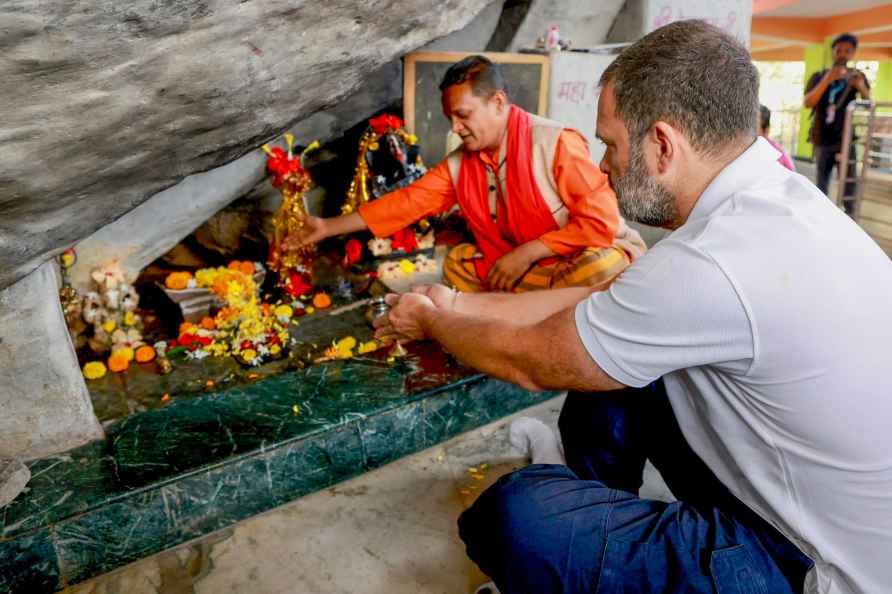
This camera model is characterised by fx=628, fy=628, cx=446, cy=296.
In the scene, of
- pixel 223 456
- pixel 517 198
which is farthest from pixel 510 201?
pixel 223 456

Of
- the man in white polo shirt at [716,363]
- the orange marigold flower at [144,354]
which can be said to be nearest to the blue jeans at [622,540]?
the man in white polo shirt at [716,363]

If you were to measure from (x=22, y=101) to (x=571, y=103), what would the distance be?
3915mm

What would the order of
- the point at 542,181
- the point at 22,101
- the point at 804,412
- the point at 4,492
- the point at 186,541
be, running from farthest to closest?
the point at 542,181 < the point at 186,541 < the point at 4,492 < the point at 22,101 < the point at 804,412

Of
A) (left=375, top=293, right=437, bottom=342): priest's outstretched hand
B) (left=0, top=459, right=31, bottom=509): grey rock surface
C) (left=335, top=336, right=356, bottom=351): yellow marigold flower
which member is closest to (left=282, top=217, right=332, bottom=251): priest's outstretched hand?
(left=335, top=336, right=356, bottom=351): yellow marigold flower

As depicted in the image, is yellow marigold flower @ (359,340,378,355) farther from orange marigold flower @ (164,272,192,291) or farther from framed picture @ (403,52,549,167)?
framed picture @ (403,52,549,167)

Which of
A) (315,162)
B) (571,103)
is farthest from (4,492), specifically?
(571,103)

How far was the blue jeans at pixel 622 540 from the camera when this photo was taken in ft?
4.32

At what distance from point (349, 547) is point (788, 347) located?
153 centimetres

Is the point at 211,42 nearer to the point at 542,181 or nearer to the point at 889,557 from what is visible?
the point at 542,181

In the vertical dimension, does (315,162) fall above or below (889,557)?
above

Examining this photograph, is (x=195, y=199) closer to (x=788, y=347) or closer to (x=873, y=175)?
(x=788, y=347)

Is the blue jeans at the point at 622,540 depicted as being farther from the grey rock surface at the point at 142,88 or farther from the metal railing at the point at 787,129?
the metal railing at the point at 787,129

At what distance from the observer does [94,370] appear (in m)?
2.88

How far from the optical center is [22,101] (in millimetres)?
1381
